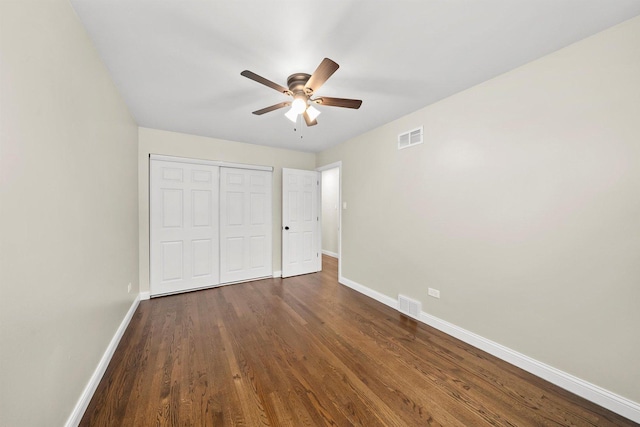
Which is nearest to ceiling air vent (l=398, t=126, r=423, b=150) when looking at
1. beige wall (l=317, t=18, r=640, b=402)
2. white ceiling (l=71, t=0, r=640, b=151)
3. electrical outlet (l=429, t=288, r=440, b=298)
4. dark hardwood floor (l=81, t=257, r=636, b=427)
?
beige wall (l=317, t=18, r=640, b=402)

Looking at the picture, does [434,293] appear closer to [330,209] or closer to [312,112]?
[312,112]

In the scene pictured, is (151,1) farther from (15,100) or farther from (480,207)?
(480,207)

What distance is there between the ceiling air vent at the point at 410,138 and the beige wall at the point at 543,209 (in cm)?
8

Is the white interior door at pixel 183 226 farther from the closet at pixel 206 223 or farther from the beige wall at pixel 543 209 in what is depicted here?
the beige wall at pixel 543 209

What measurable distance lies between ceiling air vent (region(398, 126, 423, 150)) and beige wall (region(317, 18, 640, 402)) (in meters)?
0.08

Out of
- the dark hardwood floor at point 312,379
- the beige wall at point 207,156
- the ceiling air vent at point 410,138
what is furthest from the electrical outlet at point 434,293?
the beige wall at point 207,156

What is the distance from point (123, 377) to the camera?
1807 mm

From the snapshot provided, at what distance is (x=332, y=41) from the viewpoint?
1645 millimetres

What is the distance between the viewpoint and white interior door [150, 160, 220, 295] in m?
3.43

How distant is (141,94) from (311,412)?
3.23 m

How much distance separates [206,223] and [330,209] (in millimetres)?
3608

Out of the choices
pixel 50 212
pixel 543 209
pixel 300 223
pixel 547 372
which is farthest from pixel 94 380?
pixel 543 209

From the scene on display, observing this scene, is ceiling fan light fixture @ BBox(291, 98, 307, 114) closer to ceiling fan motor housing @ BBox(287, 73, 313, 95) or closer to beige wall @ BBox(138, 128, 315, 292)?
ceiling fan motor housing @ BBox(287, 73, 313, 95)

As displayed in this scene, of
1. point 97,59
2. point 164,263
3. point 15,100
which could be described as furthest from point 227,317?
point 97,59
